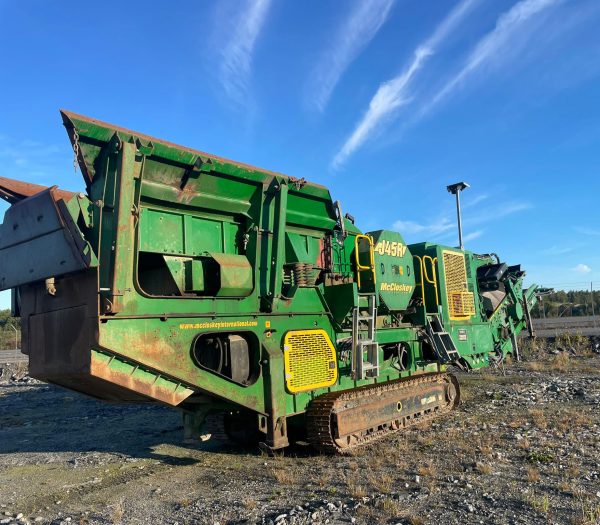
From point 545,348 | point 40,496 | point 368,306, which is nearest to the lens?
point 40,496

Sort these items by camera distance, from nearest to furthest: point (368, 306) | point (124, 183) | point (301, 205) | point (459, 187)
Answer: point (124, 183)
point (301, 205)
point (368, 306)
point (459, 187)

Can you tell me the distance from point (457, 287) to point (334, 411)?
5.22 m

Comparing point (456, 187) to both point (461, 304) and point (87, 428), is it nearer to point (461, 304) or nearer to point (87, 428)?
point (461, 304)

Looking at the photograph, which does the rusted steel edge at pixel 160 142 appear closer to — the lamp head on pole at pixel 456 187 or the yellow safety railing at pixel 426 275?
the yellow safety railing at pixel 426 275

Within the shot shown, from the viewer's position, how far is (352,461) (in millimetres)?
6883

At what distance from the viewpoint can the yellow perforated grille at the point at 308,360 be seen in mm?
7082

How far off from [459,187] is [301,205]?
1183cm

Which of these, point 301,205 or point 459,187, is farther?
point 459,187

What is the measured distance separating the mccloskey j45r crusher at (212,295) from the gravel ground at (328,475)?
686mm

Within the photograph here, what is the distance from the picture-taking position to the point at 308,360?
24.2 ft

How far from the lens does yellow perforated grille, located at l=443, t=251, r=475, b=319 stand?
10773 millimetres

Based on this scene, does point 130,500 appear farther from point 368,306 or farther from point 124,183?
point 368,306

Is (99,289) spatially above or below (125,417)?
above

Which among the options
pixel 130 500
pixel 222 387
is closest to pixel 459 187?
pixel 222 387
